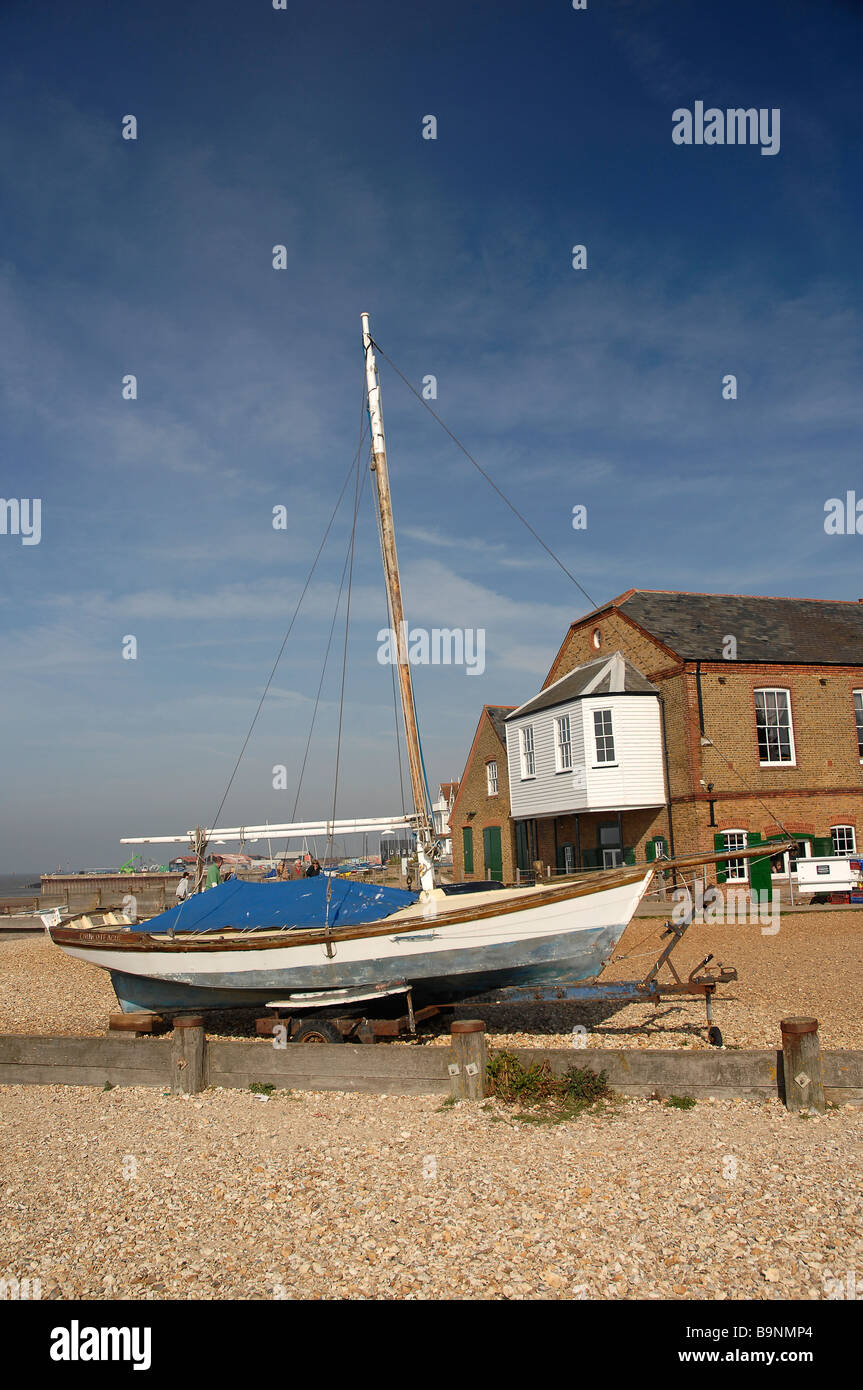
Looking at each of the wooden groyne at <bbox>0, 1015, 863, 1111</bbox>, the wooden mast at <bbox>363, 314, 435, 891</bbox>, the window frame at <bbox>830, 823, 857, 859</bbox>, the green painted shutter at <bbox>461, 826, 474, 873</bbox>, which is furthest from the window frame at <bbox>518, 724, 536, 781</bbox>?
the wooden groyne at <bbox>0, 1015, 863, 1111</bbox>

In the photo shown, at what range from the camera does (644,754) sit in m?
28.4

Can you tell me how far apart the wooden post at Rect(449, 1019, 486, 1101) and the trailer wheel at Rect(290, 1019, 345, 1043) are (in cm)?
282

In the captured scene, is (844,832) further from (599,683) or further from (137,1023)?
(137,1023)

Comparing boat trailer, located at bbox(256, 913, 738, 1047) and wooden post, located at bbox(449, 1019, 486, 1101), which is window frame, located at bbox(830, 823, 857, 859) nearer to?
boat trailer, located at bbox(256, 913, 738, 1047)

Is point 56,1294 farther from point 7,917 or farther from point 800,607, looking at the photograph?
point 7,917

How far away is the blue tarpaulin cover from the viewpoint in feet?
41.4

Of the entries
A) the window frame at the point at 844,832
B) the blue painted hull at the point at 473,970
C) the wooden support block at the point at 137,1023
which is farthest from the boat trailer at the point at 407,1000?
the window frame at the point at 844,832

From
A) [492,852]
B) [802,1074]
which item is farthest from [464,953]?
[492,852]

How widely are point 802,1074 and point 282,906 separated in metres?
7.69

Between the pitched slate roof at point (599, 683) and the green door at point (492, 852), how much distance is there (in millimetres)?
7617

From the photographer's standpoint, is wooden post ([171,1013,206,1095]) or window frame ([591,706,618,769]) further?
window frame ([591,706,618,769])

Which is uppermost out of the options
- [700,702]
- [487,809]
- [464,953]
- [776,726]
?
[700,702]

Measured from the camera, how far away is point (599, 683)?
29.2m

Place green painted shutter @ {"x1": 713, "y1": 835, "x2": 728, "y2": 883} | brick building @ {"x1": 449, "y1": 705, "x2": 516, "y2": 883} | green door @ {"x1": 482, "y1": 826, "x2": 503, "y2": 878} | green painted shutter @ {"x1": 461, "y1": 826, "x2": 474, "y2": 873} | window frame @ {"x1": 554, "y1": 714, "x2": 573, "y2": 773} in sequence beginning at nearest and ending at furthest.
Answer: green painted shutter @ {"x1": 713, "y1": 835, "x2": 728, "y2": 883} → window frame @ {"x1": 554, "y1": 714, "x2": 573, "y2": 773} → brick building @ {"x1": 449, "y1": 705, "x2": 516, "y2": 883} → green door @ {"x1": 482, "y1": 826, "x2": 503, "y2": 878} → green painted shutter @ {"x1": 461, "y1": 826, "x2": 474, "y2": 873}
